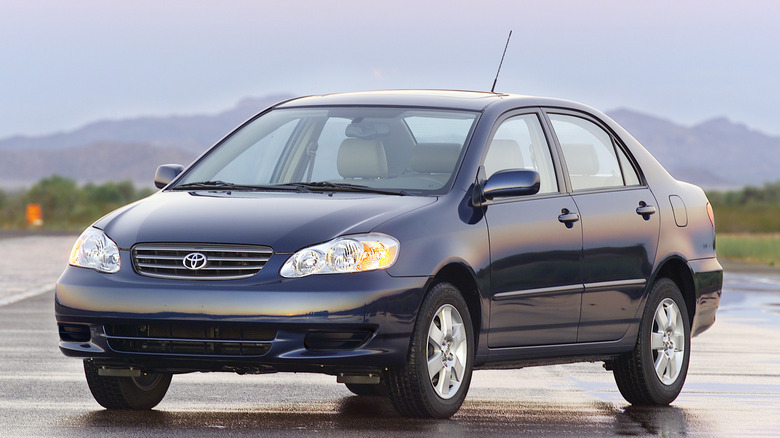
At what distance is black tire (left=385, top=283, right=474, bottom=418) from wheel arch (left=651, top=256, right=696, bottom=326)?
231cm

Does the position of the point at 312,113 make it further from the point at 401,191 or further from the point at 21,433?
the point at 21,433

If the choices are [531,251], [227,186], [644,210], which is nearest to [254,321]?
[227,186]

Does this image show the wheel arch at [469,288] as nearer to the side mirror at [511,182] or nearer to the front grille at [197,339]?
the side mirror at [511,182]

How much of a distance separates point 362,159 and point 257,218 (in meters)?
1.14

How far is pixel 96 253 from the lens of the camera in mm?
8227

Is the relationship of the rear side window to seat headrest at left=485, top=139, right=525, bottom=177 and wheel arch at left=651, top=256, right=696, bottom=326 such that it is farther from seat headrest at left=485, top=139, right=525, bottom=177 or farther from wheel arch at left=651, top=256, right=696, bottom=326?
wheel arch at left=651, top=256, right=696, bottom=326

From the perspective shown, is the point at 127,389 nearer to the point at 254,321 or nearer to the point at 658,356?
the point at 254,321

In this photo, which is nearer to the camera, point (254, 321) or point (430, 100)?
point (254, 321)

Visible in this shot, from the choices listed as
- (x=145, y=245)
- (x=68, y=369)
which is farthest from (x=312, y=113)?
(x=68, y=369)

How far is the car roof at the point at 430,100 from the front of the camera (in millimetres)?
9430

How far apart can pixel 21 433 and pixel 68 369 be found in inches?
136

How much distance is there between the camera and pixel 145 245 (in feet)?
26.4

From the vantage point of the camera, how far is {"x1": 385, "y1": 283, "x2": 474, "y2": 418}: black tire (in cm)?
803

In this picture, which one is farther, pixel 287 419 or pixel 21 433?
pixel 287 419
